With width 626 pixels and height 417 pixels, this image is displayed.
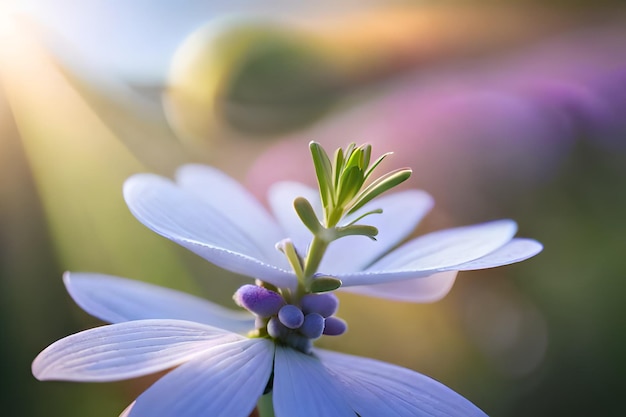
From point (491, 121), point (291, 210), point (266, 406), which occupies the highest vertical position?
point (491, 121)

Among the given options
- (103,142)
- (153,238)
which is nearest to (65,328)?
(153,238)

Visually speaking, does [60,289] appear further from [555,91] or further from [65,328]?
[555,91]

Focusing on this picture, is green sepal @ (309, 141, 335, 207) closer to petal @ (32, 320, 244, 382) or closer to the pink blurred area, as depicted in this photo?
petal @ (32, 320, 244, 382)

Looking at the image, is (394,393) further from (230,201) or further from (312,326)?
(230,201)

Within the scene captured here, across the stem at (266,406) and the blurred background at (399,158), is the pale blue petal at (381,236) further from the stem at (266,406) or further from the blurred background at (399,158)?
the blurred background at (399,158)

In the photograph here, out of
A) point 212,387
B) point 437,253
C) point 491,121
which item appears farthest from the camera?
point 491,121

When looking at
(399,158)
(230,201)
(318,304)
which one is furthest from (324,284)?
(399,158)

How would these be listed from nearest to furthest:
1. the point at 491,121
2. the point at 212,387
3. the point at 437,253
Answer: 1. the point at 212,387
2. the point at 437,253
3. the point at 491,121

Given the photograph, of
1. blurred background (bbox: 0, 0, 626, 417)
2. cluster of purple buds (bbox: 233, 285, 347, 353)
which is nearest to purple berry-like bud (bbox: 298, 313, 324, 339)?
cluster of purple buds (bbox: 233, 285, 347, 353)
